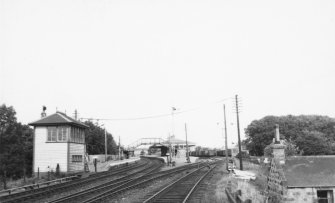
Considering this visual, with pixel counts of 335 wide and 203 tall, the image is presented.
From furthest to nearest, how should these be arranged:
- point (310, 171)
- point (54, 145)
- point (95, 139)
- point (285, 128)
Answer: point (95, 139), point (285, 128), point (54, 145), point (310, 171)

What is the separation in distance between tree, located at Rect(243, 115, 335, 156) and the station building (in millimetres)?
45424

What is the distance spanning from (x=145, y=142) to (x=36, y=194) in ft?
242

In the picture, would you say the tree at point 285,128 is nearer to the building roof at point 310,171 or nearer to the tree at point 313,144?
the tree at point 313,144

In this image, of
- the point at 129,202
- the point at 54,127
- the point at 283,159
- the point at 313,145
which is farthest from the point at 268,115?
the point at 129,202

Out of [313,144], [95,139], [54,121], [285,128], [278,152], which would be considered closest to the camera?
[278,152]

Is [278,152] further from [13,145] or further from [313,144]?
[313,144]

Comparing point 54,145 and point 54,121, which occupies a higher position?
point 54,121

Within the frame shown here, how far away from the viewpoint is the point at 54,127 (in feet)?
113

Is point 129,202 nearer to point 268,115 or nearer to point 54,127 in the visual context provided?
point 54,127

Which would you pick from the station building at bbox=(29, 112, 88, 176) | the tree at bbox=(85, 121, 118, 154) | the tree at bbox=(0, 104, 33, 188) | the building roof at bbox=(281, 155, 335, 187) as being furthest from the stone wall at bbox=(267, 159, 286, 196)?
the tree at bbox=(85, 121, 118, 154)

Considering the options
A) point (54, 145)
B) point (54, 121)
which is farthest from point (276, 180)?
point (54, 121)

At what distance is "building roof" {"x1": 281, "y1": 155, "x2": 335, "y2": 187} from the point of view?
1745 centimetres

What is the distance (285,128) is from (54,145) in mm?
52063

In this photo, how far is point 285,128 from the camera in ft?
236
